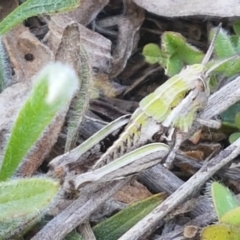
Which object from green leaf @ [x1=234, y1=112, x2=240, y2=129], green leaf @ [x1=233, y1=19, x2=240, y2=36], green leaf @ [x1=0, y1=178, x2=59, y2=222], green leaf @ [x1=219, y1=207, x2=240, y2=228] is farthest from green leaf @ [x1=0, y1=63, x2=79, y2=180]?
green leaf @ [x1=233, y1=19, x2=240, y2=36]

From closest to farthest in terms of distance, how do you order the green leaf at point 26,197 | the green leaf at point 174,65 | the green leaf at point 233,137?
the green leaf at point 26,197 < the green leaf at point 233,137 < the green leaf at point 174,65

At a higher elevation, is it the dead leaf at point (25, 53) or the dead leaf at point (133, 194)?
the dead leaf at point (25, 53)

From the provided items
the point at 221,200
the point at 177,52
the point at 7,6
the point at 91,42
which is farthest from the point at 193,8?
the point at 221,200

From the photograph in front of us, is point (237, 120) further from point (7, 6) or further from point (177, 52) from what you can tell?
point (7, 6)

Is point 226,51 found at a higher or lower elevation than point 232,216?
higher

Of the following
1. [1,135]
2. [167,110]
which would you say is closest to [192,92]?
[167,110]

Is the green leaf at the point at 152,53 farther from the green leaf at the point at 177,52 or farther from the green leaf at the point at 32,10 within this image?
the green leaf at the point at 32,10

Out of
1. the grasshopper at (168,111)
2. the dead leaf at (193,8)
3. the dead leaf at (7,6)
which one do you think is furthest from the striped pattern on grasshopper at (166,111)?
the dead leaf at (7,6)

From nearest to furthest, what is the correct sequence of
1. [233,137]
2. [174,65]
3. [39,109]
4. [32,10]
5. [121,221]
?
1. [39,109]
2. [121,221]
3. [32,10]
4. [233,137]
5. [174,65]
